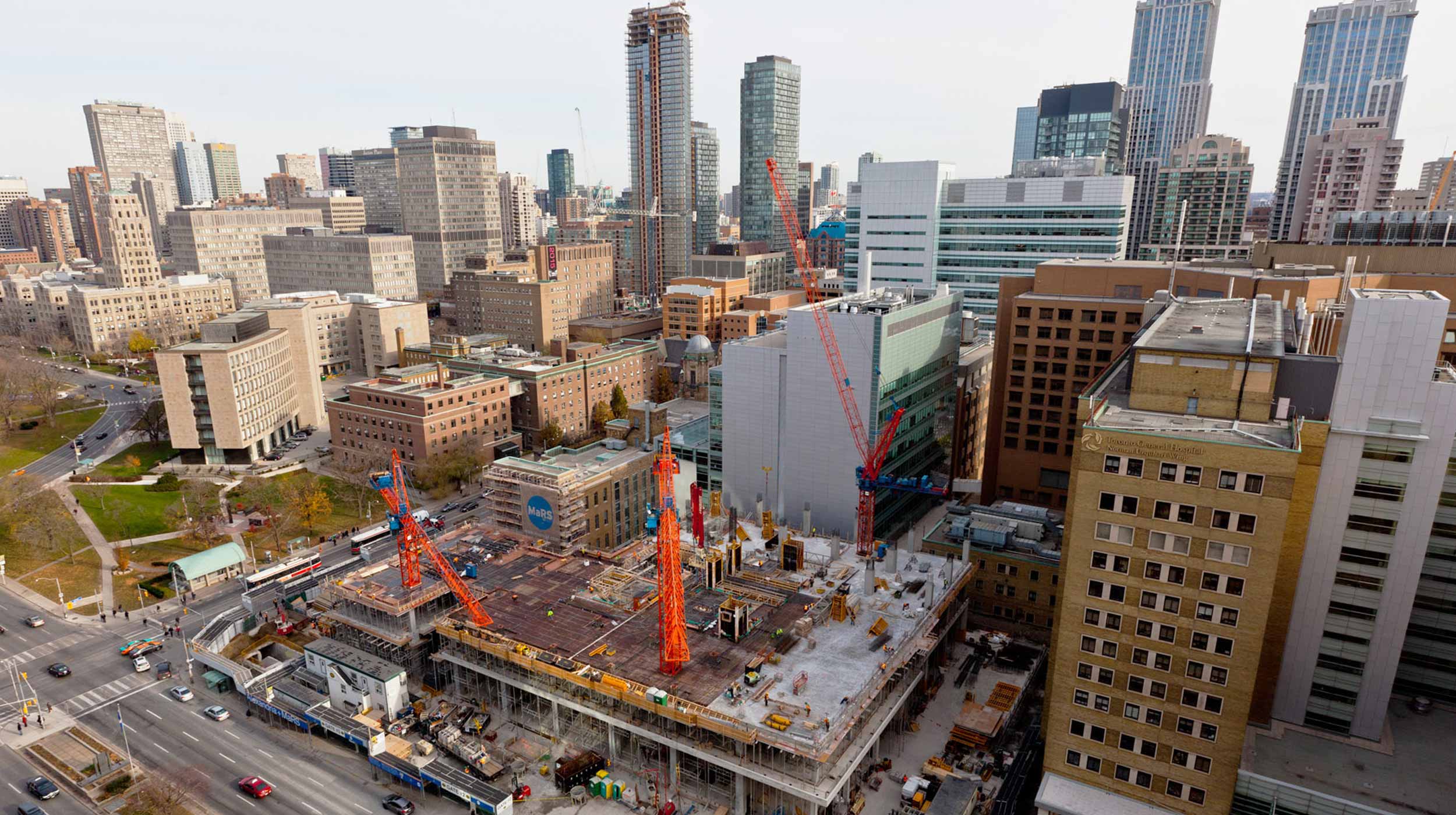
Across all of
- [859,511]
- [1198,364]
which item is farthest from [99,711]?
[1198,364]

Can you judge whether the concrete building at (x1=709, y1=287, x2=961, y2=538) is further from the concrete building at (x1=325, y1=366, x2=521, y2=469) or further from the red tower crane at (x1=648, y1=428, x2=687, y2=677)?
the concrete building at (x1=325, y1=366, x2=521, y2=469)

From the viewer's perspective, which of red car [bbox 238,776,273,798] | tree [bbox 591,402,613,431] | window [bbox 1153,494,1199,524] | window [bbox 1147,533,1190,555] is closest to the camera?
window [bbox 1153,494,1199,524]

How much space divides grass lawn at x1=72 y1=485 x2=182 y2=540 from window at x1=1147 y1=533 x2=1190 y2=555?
132m

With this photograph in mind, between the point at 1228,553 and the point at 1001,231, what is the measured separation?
125 metres

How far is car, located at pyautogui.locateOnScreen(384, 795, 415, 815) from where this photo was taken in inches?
2569

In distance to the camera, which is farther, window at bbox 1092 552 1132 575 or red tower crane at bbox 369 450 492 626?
red tower crane at bbox 369 450 492 626

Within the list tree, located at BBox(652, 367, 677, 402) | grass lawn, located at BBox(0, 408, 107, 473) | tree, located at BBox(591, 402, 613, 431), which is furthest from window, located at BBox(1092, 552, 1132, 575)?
grass lawn, located at BBox(0, 408, 107, 473)

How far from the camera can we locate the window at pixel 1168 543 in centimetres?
5009

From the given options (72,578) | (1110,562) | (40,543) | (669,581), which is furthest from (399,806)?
(40,543)

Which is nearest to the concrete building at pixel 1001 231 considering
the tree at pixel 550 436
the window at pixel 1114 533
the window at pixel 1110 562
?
the tree at pixel 550 436

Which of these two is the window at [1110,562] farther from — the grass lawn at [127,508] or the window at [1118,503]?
the grass lawn at [127,508]

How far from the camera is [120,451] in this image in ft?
492

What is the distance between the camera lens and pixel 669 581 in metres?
67.8

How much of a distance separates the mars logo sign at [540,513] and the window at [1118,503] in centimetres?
6289
